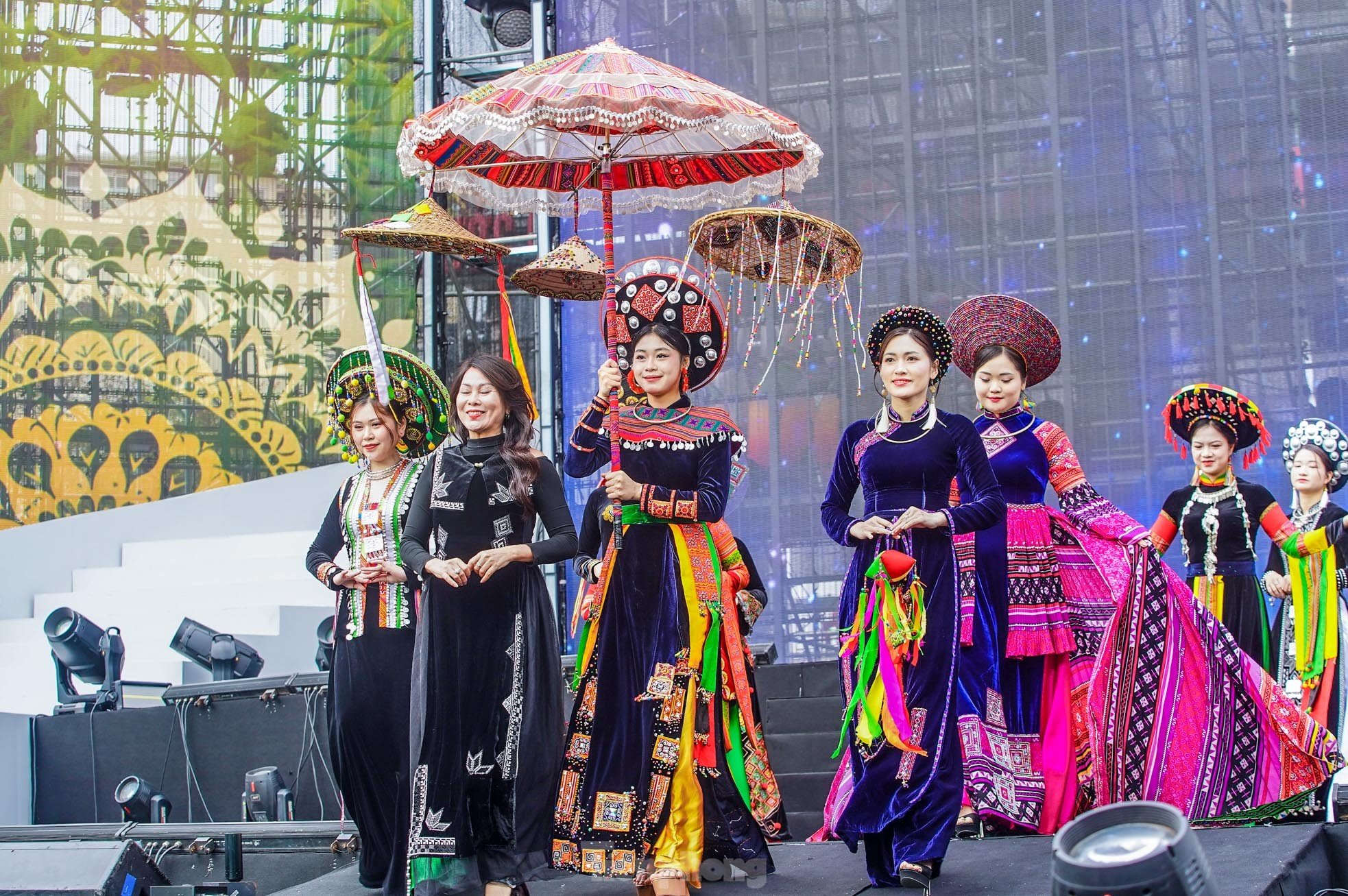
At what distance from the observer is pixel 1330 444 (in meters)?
6.25

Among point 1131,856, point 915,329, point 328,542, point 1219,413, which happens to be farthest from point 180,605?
point 1131,856

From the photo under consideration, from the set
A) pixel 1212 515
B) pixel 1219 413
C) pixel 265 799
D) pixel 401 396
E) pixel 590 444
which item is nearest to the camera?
pixel 590 444

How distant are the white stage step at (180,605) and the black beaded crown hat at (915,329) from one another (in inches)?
213

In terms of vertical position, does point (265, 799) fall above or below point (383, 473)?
below

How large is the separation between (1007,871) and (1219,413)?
2.51 m

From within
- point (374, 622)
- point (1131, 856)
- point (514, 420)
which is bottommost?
point (1131, 856)

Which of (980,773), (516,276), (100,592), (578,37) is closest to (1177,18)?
(578,37)

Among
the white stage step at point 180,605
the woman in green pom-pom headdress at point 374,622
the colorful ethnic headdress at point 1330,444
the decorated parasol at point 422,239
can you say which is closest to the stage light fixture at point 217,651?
the white stage step at point 180,605

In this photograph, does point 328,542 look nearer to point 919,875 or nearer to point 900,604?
point 900,604

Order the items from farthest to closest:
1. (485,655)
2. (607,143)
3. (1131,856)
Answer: (607,143) → (485,655) → (1131,856)

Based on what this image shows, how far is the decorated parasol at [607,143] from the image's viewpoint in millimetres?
3988

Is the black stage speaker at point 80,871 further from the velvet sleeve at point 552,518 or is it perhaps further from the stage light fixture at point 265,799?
the stage light fixture at point 265,799

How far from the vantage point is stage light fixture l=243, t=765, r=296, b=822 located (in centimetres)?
634

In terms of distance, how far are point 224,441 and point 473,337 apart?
2.36 meters
